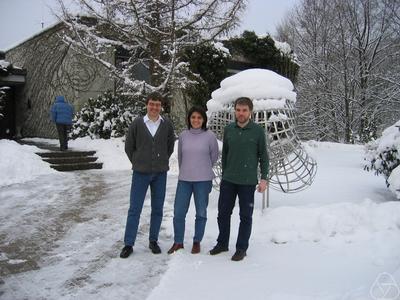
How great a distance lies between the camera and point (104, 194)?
8.06m

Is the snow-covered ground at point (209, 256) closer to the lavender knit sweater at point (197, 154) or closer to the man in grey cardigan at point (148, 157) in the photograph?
the man in grey cardigan at point (148, 157)

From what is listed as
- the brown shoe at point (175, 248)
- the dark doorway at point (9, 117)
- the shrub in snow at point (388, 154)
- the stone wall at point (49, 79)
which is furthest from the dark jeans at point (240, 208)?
the dark doorway at point (9, 117)

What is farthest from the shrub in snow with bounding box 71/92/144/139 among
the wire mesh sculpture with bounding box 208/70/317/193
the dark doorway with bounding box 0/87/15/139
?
the wire mesh sculpture with bounding box 208/70/317/193

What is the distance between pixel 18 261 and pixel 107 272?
1.03m

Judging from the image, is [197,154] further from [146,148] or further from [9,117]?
[9,117]

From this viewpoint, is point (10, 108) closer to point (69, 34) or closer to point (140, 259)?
point (69, 34)

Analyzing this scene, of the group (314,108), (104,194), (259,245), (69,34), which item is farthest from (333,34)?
(259,245)

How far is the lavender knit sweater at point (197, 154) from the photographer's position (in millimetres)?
4590

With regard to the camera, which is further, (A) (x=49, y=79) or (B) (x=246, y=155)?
(A) (x=49, y=79)

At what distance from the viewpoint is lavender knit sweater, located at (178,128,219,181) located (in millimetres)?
4590

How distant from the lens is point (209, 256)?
4539 mm

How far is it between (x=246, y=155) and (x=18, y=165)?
7.18 metres

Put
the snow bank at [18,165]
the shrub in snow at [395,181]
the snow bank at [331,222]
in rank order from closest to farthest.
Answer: the snow bank at [331,222] < the shrub in snow at [395,181] < the snow bank at [18,165]

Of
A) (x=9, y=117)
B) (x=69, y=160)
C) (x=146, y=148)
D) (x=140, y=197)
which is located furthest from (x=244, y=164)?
(x=9, y=117)
